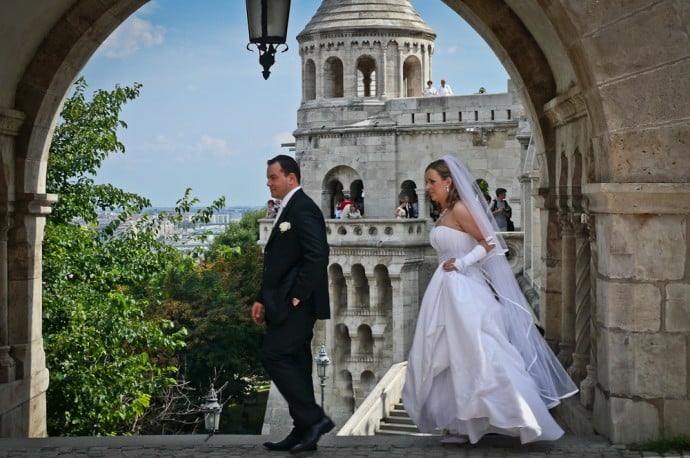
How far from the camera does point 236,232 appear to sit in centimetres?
6844

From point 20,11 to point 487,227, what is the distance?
3.38 m

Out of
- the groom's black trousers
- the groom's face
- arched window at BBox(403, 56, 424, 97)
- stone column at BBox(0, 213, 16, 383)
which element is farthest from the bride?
arched window at BBox(403, 56, 424, 97)

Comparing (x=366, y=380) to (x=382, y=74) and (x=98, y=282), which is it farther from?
(x=98, y=282)

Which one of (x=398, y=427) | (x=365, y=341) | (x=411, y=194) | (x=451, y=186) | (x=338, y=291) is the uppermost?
(x=411, y=194)

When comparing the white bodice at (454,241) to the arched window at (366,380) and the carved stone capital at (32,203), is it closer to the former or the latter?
the carved stone capital at (32,203)

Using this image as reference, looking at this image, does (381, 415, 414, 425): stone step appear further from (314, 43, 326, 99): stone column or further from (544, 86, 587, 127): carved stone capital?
(314, 43, 326, 99): stone column

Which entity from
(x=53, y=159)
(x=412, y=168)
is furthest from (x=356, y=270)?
(x=53, y=159)

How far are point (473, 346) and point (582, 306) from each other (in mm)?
1383

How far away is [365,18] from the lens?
43938 millimetres

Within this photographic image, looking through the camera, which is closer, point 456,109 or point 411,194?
point 456,109

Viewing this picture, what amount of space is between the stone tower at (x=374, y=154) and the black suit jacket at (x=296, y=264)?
108ft

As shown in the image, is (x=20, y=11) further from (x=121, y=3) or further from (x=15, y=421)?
(x=15, y=421)

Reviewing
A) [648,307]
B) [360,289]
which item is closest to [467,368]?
[648,307]

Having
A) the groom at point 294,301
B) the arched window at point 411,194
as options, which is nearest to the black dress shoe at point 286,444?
the groom at point 294,301
